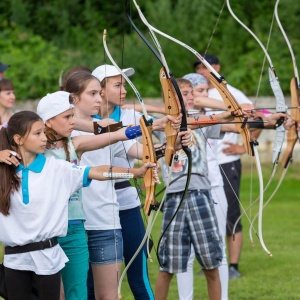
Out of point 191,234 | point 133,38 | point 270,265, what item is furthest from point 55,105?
point 133,38

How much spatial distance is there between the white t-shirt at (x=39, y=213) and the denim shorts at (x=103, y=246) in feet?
1.66

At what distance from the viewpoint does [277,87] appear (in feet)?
19.0

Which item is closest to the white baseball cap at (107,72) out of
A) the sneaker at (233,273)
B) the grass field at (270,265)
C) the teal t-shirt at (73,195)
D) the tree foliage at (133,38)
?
the teal t-shirt at (73,195)

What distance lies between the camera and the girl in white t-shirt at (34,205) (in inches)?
185

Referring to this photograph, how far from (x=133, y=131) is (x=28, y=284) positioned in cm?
86

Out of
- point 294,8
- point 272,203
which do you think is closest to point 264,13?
point 294,8

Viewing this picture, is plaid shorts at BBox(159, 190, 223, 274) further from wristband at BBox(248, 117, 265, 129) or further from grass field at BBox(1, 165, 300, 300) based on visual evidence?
wristband at BBox(248, 117, 265, 129)

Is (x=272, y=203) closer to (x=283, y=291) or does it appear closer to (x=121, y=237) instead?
(x=283, y=291)

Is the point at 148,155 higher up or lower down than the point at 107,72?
lower down

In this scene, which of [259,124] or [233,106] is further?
[259,124]

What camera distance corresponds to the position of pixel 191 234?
19.9ft

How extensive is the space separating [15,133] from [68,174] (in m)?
0.31

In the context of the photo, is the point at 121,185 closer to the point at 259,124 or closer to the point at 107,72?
the point at 107,72

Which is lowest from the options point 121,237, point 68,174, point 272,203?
point 272,203
